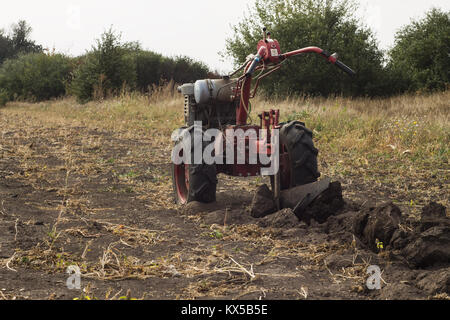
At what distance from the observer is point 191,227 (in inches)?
208

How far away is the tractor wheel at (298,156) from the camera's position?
5453 millimetres

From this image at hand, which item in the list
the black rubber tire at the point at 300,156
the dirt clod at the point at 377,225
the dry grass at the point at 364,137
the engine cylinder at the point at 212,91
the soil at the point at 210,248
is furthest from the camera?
the dry grass at the point at 364,137

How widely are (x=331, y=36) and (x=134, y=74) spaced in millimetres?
9275

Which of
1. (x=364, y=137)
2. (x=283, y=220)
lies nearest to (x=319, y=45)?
(x=364, y=137)

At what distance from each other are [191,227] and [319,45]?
1970 cm

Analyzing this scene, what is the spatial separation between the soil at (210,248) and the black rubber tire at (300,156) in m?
0.50

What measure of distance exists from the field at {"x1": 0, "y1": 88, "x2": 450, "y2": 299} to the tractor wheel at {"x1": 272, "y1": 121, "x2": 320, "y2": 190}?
0.57 meters

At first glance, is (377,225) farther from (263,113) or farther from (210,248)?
(263,113)

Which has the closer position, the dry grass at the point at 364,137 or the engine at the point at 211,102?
the engine at the point at 211,102

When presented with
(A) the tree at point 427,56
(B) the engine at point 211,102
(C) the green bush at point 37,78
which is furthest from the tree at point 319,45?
(B) the engine at point 211,102

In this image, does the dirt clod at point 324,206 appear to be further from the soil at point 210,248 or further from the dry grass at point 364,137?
the dry grass at point 364,137

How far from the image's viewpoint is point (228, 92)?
632 cm
